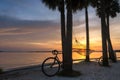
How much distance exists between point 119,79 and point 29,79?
4670 mm

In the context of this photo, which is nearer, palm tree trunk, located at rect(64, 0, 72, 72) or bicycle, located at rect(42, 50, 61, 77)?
bicycle, located at rect(42, 50, 61, 77)

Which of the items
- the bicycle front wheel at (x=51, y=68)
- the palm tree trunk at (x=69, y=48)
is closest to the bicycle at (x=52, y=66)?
the bicycle front wheel at (x=51, y=68)

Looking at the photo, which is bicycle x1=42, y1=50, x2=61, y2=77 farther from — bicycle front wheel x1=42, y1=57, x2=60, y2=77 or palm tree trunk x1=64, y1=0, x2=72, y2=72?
palm tree trunk x1=64, y1=0, x2=72, y2=72

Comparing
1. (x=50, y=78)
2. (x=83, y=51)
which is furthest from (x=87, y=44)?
(x=50, y=78)

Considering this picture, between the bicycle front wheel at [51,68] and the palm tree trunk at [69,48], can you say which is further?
the palm tree trunk at [69,48]

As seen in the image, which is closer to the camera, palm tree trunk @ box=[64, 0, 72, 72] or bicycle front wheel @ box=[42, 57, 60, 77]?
bicycle front wheel @ box=[42, 57, 60, 77]

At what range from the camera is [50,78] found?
46.8 ft

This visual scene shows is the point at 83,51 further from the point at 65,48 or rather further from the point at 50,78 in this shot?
the point at 50,78

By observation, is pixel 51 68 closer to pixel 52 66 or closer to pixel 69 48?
pixel 52 66

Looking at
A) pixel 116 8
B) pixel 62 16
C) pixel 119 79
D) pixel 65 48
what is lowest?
pixel 119 79

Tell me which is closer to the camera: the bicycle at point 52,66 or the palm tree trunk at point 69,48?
the bicycle at point 52,66

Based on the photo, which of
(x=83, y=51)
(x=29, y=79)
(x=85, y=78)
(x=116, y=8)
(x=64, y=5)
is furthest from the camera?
(x=116, y=8)

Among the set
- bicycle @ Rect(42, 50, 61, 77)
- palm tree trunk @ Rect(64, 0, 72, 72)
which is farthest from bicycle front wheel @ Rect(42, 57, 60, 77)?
palm tree trunk @ Rect(64, 0, 72, 72)

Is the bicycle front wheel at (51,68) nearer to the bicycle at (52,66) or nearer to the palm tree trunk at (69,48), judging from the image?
the bicycle at (52,66)
